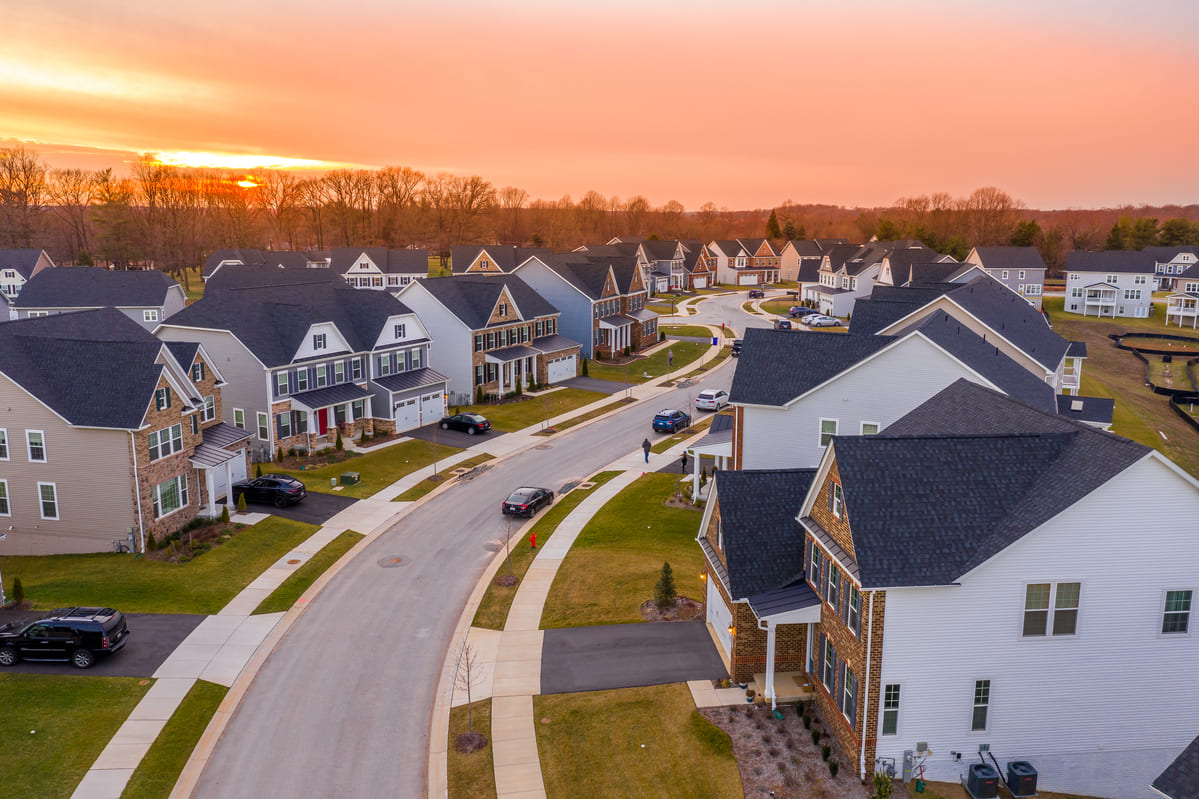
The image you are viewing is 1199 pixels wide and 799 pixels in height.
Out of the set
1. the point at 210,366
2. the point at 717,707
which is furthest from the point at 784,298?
the point at 717,707

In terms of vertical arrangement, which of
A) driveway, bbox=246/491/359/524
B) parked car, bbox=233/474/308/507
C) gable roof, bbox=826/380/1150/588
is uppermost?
gable roof, bbox=826/380/1150/588

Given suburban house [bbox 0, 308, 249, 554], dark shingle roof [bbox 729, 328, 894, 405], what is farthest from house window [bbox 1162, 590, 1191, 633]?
suburban house [bbox 0, 308, 249, 554]

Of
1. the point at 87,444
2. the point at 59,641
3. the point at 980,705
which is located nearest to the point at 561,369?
the point at 87,444

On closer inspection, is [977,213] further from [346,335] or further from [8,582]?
[8,582]

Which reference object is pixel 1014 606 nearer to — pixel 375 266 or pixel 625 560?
pixel 625 560

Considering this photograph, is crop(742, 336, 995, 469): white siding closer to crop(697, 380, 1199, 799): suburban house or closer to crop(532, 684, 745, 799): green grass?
crop(697, 380, 1199, 799): suburban house
